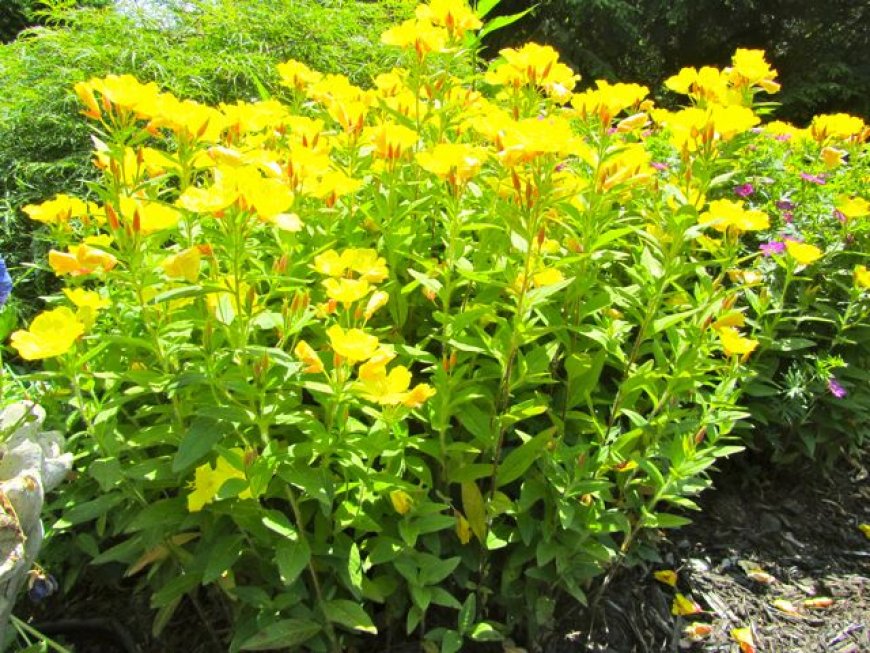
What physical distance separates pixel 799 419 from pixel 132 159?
Result: 2337mm

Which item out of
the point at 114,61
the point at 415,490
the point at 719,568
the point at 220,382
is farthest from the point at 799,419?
the point at 114,61

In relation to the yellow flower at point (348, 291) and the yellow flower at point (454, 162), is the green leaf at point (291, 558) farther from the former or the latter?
the yellow flower at point (454, 162)

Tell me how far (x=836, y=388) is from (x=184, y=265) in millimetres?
2194

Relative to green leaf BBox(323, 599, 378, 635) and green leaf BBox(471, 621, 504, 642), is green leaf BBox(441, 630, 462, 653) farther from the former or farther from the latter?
green leaf BBox(323, 599, 378, 635)

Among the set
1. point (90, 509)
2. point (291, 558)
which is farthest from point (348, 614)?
point (90, 509)

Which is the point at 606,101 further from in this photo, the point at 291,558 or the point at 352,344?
the point at 291,558

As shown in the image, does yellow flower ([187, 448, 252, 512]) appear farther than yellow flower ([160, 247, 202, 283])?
Yes

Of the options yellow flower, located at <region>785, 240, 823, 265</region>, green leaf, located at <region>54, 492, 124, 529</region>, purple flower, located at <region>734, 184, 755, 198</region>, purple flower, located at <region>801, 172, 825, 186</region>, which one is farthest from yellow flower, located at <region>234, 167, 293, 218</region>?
purple flower, located at <region>801, 172, 825, 186</region>

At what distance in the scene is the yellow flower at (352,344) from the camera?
53.0 inches

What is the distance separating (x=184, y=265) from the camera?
1.32m

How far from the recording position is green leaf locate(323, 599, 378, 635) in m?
1.58

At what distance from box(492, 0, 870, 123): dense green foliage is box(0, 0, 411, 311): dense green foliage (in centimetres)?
372

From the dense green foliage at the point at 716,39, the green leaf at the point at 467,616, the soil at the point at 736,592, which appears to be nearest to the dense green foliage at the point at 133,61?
the soil at the point at 736,592

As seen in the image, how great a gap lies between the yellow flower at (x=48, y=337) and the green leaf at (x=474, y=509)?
958 mm
